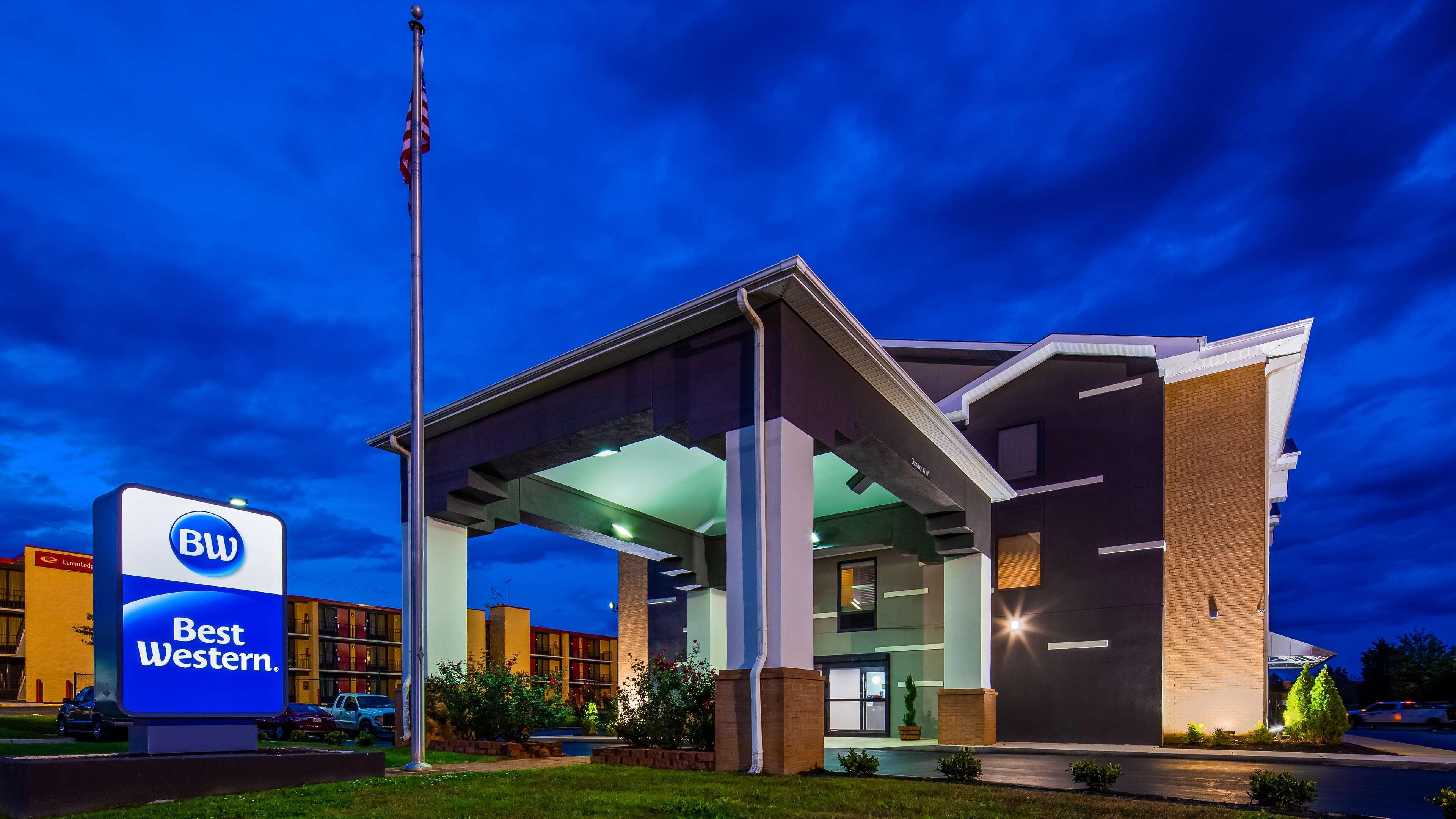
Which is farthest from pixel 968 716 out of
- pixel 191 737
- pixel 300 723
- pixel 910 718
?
pixel 300 723

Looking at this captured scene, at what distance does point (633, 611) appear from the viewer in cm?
3522

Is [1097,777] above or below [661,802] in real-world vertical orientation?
below

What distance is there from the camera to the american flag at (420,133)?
1390 centimetres

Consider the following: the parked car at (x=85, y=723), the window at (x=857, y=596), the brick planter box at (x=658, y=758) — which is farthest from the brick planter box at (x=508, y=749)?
the window at (x=857, y=596)

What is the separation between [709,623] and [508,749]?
1008 centimetres

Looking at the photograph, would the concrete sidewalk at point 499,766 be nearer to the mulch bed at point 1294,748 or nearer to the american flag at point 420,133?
the american flag at point 420,133

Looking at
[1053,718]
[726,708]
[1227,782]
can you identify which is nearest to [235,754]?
[726,708]

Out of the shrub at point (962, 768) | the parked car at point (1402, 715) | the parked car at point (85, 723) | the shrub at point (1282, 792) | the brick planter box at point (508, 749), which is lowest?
the parked car at point (1402, 715)

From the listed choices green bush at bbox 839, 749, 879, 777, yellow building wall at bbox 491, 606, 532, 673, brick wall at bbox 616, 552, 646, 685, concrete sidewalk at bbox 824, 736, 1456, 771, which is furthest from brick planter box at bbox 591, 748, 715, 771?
yellow building wall at bbox 491, 606, 532, 673

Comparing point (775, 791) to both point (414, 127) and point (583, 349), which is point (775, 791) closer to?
point (583, 349)

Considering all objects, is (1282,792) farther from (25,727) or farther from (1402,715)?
(1402,715)

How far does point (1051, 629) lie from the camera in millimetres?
22984

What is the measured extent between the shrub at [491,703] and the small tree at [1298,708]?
54.8ft

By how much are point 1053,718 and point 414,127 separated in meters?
19.9
